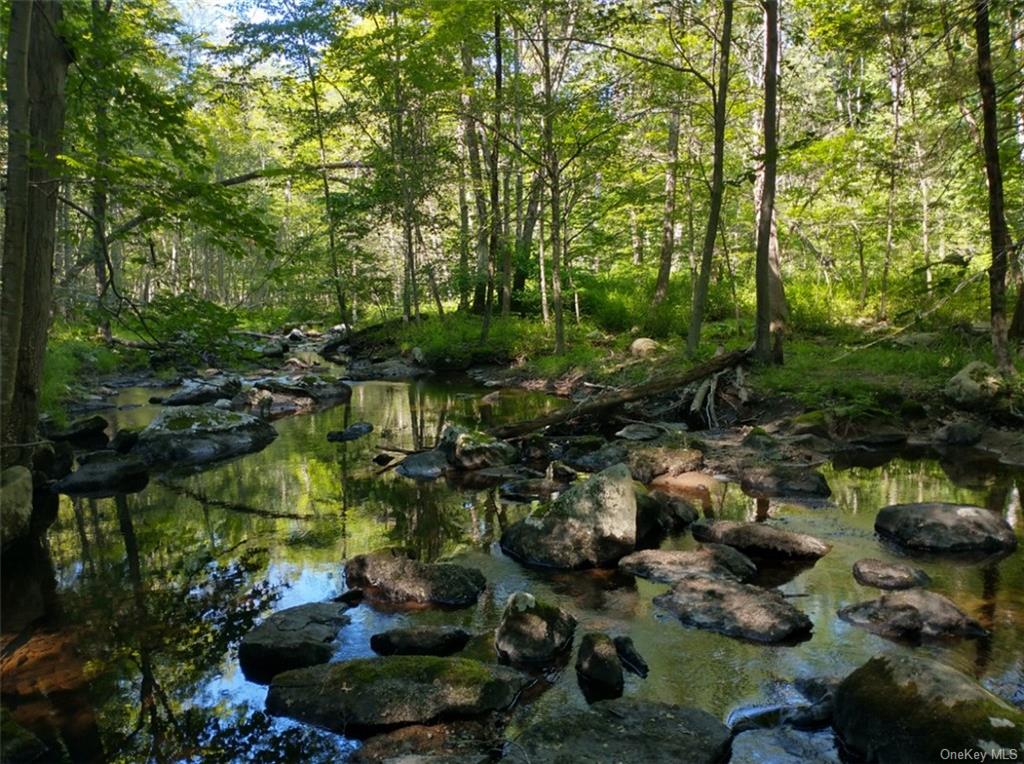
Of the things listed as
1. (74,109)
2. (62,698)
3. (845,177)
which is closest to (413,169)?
(845,177)

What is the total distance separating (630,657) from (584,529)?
6.88ft

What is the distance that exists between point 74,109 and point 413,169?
1350cm

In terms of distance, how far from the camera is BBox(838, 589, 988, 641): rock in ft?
16.8

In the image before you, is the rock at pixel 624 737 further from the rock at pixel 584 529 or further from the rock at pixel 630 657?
the rock at pixel 584 529

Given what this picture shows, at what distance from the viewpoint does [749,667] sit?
482 centimetres

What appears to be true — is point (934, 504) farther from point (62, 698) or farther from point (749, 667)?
point (62, 698)

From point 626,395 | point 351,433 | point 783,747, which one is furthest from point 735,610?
point 351,433

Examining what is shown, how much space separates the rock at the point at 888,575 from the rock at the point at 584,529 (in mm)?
2054

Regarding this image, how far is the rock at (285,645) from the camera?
507 cm

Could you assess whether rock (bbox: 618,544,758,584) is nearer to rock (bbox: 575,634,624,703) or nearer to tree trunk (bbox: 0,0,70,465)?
rock (bbox: 575,634,624,703)

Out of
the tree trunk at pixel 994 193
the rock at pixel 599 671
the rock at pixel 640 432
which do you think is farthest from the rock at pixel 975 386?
the rock at pixel 599 671

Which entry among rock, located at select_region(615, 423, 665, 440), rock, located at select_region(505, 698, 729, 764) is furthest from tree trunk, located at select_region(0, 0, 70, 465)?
rock, located at select_region(615, 423, 665, 440)

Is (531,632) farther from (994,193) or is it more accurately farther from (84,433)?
(84,433)

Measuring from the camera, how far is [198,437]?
1245 centimetres
